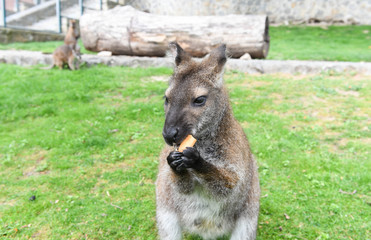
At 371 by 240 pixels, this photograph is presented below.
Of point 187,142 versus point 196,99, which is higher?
point 196,99

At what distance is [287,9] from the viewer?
62.8 feet

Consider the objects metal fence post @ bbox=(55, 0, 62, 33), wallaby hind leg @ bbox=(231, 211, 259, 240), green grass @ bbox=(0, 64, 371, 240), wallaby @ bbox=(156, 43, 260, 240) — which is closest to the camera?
wallaby @ bbox=(156, 43, 260, 240)

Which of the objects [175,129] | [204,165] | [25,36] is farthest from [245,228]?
[25,36]

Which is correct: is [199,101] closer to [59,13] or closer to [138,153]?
[138,153]

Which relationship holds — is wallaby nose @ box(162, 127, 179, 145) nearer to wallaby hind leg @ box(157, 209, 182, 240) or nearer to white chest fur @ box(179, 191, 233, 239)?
white chest fur @ box(179, 191, 233, 239)

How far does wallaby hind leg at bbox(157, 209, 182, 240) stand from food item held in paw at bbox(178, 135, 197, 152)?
89 cm

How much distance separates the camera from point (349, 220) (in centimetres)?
352

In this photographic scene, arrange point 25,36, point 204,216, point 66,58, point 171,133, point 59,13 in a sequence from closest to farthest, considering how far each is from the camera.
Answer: point 171,133, point 204,216, point 66,58, point 25,36, point 59,13

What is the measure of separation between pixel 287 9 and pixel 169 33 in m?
11.8

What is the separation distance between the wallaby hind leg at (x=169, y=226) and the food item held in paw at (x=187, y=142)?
0.89 meters

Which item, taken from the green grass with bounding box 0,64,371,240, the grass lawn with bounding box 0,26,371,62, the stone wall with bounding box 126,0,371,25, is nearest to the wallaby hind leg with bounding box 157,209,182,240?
the green grass with bounding box 0,64,371,240

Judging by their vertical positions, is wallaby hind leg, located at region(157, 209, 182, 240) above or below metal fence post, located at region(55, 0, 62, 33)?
below

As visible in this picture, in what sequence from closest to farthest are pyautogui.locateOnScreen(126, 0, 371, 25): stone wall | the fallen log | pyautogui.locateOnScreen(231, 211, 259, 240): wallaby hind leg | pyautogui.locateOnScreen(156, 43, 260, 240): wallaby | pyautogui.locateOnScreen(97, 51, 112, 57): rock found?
pyautogui.locateOnScreen(156, 43, 260, 240): wallaby
pyautogui.locateOnScreen(231, 211, 259, 240): wallaby hind leg
the fallen log
pyautogui.locateOnScreen(97, 51, 112, 57): rock
pyautogui.locateOnScreen(126, 0, 371, 25): stone wall

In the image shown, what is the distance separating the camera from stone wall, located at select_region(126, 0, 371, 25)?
18.0m
